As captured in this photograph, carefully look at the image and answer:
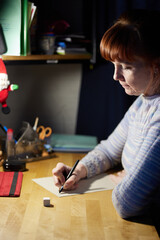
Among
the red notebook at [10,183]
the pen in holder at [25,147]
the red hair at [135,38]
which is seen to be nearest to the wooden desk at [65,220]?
the red notebook at [10,183]

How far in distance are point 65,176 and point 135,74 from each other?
0.53 metres

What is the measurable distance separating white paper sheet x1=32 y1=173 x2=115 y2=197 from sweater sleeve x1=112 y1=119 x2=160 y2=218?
7.6 inches

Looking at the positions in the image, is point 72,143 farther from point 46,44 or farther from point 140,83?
point 140,83

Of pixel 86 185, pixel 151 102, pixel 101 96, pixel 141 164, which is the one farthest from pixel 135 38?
pixel 101 96

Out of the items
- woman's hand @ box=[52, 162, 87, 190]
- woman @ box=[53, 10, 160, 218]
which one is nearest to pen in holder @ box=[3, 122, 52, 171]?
woman's hand @ box=[52, 162, 87, 190]

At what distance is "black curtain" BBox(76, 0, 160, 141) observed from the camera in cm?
217

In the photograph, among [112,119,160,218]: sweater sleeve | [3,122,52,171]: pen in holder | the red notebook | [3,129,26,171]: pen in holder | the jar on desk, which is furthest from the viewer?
the jar on desk

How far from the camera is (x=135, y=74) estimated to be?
3.97 ft

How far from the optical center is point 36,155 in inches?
67.6

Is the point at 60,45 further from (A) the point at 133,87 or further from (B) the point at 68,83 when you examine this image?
(A) the point at 133,87

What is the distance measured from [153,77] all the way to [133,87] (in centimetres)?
8

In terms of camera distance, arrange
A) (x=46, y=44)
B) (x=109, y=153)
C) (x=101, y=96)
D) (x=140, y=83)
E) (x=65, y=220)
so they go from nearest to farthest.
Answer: (x=65, y=220) → (x=140, y=83) → (x=109, y=153) → (x=46, y=44) → (x=101, y=96)

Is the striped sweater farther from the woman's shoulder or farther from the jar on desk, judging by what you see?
the jar on desk

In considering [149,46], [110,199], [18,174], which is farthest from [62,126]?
[149,46]
